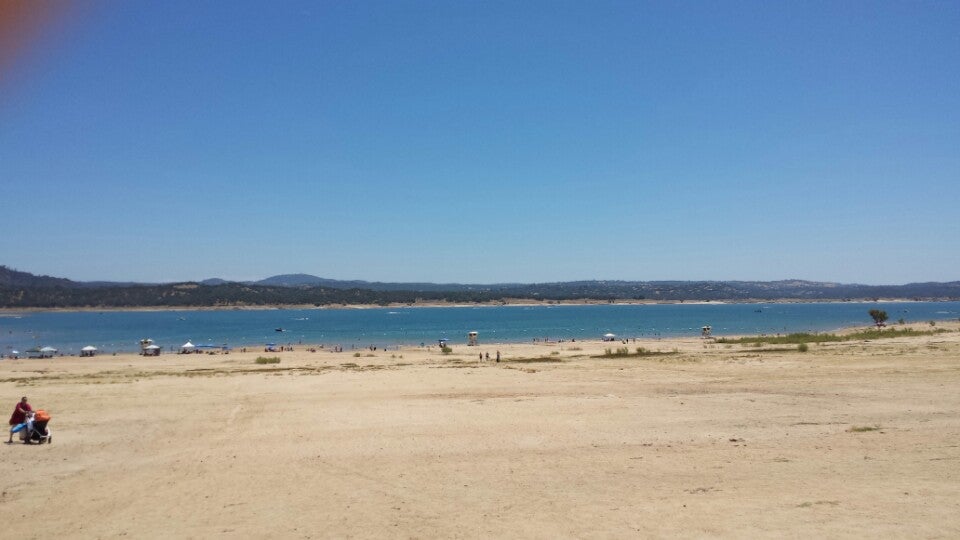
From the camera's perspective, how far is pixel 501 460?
1325cm

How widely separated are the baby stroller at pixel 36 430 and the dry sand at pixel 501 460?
0.34 m

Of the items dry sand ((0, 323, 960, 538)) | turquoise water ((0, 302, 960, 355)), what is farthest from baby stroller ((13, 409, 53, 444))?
turquoise water ((0, 302, 960, 355))

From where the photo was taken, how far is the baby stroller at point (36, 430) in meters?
15.3

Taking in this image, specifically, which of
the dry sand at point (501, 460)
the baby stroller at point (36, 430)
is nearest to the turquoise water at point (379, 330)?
the dry sand at point (501, 460)

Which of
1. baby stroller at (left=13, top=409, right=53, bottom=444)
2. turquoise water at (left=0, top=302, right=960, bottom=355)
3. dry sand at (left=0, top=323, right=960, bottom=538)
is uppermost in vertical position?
baby stroller at (left=13, top=409, right=53, bottom=444)

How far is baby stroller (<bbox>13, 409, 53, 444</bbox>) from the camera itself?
15.3 metres

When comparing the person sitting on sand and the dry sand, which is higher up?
the person sitting on sand

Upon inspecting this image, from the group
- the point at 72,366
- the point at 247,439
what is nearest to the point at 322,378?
the point at 247,439

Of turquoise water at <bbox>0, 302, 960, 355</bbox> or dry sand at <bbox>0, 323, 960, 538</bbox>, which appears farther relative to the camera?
Result: turquoise water at <bbox>0, 302, 960, 355</bbox>

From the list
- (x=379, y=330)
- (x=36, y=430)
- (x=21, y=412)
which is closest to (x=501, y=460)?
(x=36, y=430)

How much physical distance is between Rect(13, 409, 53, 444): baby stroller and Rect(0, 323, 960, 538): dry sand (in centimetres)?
34

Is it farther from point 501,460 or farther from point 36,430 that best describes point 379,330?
point 501,460

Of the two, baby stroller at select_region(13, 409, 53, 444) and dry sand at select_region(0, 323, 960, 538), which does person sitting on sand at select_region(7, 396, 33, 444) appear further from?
dry sand at select_region(0, 323, 960, 538)

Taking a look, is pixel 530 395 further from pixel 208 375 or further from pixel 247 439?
pixel 208 375
